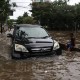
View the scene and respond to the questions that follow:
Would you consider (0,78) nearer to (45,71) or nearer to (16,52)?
(45,71)

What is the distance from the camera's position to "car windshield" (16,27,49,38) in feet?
40.7

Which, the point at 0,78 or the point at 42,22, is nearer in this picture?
the point at 0,78

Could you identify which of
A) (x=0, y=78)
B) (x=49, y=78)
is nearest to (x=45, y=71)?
(x=49, y=78)

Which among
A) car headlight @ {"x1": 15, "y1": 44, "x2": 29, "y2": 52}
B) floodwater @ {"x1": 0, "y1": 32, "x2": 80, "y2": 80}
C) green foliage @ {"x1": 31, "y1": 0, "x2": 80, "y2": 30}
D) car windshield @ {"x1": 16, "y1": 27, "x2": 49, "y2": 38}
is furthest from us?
green foliage @ {"x1": 31, "y1": 0, "x2": 80, "y2": 30}

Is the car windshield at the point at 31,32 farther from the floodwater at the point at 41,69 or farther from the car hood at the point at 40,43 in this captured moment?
the floodwater at the point at 41,69

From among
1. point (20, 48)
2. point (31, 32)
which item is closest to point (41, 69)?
point (20, 48)

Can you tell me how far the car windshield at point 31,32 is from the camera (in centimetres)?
1240

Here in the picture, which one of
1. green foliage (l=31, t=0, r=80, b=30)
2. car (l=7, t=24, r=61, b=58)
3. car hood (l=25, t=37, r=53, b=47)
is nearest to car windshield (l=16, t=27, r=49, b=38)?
car (l=7, t=24, r=61, b=58)

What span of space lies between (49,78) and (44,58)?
3361 mm

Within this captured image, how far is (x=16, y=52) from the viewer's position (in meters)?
11.3

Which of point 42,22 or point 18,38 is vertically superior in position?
point 18,38

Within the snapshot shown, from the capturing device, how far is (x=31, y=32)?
41.6ft

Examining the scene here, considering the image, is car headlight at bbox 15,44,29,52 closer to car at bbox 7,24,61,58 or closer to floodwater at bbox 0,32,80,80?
car at bbox 7,24,61,58

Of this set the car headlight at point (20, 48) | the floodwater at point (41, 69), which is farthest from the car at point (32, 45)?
the floodwater at point (41, 69)
